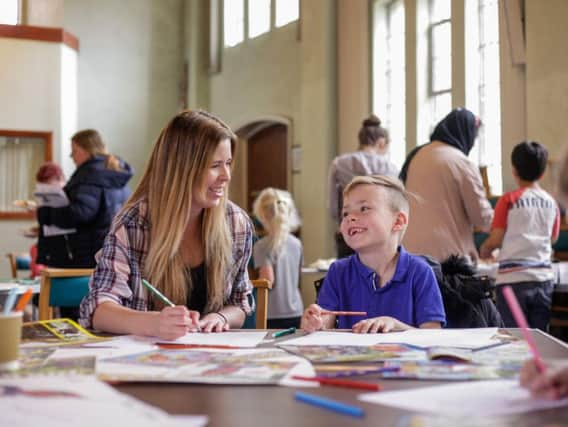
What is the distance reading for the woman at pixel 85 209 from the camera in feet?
15.7

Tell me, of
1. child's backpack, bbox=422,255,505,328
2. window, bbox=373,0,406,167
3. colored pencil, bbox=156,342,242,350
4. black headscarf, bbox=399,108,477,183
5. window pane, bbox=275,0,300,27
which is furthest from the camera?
window pane, bbox=275,0,300,27

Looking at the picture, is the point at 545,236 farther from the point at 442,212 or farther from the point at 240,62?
the point at 240,62

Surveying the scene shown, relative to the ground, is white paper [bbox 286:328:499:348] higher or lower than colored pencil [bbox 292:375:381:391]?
lower

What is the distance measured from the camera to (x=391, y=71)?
8680mm

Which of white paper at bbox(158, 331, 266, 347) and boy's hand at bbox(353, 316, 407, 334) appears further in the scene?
boy's hand at bbox(353, 316, 407, 334)

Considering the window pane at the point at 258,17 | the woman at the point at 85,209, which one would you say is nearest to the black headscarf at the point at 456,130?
the woman at the point at 85,209

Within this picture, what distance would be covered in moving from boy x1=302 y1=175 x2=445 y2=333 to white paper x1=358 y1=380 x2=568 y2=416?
0.92 meters

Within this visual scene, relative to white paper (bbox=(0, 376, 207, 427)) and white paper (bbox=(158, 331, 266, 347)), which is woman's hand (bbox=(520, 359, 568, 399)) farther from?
white paper (bbox=(158, 331, 266, 347))

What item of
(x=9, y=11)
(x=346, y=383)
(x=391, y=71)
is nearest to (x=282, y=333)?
(x=346, y=383)

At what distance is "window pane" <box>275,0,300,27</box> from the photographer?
1008cm

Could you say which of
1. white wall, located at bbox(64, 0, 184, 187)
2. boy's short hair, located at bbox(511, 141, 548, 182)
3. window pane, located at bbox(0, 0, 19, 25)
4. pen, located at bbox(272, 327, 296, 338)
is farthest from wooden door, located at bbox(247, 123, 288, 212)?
pen, located at bbox(272, 327, 296, 338)

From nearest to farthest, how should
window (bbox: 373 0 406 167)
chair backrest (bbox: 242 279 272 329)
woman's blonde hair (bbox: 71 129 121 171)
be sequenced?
chair backrest (bbox: 242 279 272 329), woman's blonde hair (bbox: 71 129 121 171), window (bbox: 373 0 406 167)

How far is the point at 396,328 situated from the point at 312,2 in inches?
310

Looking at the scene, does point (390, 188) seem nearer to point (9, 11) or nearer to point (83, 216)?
point (83, 216)
